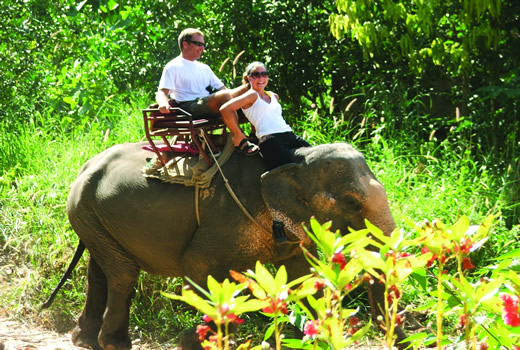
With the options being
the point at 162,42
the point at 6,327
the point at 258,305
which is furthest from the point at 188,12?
the point at 258,305

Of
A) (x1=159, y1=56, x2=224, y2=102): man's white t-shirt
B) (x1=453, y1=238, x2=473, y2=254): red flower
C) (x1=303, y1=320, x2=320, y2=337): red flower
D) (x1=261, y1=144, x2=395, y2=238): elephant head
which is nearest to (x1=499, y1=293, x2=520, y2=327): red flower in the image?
(x1=453, y1=238, x2=473, y2=254): red flower

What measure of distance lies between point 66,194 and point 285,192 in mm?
2988

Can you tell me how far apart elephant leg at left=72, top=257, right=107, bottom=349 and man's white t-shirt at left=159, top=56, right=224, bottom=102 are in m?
1.29

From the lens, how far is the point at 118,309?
5.45 meters

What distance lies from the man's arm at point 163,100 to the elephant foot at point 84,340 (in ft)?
5.41

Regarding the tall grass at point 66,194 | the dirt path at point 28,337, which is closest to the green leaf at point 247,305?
the dirt path at point 28,337

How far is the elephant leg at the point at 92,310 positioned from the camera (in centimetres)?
569

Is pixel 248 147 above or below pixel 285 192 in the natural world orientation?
above

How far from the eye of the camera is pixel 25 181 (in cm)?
781

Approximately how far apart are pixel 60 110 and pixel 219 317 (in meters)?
8.87

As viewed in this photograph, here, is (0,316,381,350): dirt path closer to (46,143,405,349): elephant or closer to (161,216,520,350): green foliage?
(46,143,405,349): elephant

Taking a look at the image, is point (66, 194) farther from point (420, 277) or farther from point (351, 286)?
point (351, 286)

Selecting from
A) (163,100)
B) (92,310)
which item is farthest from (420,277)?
(92,310)

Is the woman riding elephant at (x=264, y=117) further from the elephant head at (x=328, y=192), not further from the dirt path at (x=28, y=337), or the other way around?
the dirt path at (x=28, y=337)
